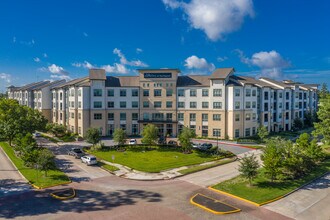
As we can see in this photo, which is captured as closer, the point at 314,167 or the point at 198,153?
the point at 314,167

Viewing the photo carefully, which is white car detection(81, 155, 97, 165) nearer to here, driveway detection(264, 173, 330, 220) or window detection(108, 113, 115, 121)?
driveway detection(264, 173, 330, 220)

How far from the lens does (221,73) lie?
60.8 metres

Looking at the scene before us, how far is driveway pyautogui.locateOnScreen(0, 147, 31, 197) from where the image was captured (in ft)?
86.3

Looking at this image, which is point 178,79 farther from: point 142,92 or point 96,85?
point 96,85

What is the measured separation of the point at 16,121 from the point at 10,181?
18874 mm

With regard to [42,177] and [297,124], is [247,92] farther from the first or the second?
[42,177]

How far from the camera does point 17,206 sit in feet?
73.8

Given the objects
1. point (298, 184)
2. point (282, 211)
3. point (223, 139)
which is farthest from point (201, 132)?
point (282, 211)

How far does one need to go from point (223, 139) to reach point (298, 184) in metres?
30.7

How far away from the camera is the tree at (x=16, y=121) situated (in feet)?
147

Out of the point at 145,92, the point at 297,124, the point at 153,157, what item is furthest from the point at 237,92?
the point at 297,124

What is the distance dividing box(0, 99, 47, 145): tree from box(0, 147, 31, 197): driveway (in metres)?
9.33

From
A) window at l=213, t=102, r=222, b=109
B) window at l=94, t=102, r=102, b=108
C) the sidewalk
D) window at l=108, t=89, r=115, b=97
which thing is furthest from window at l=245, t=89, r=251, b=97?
window at l=94, t=102, r=102, b=108

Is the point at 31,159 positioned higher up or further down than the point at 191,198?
higher up
